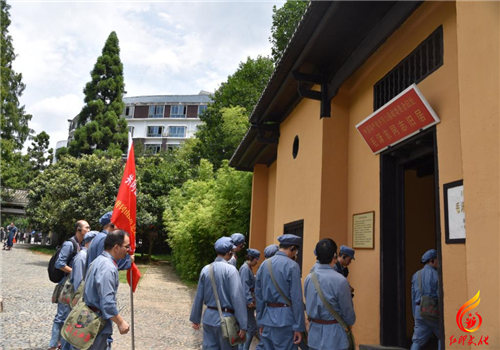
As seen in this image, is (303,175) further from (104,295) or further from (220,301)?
(104,295)

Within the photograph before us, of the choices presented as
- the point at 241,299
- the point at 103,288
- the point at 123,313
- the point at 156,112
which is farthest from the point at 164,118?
the point at 103,288

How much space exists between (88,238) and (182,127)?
47.7 m

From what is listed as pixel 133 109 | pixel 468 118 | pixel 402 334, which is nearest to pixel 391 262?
pixel 402 334

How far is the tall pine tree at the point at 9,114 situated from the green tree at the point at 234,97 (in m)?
13.4

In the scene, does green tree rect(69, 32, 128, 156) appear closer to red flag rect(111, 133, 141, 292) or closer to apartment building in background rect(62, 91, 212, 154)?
apartment building in background rect(62, 91, 212, 154)

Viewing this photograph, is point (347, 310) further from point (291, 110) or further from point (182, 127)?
point (182, 127)

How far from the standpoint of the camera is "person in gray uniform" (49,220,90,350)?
5367 millimetres

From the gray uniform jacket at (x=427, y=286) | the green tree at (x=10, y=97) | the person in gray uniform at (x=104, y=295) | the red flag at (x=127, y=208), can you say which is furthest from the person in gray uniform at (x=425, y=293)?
the green tree at (x=10, y=97)

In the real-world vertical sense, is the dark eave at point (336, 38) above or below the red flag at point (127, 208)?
above

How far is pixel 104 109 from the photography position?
3744cm

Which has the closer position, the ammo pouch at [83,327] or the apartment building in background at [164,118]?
the ammo pouch at [83,327]

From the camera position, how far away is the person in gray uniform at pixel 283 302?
418cm

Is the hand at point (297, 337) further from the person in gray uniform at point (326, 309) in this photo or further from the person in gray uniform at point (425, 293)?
the person in gray uniform at point (425, 293)

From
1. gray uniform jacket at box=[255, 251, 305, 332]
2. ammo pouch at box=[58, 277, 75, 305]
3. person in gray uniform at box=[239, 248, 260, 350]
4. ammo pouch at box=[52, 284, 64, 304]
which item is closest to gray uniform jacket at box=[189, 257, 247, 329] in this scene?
gray uniform jacket at box=[255, 251, 305, 332]
